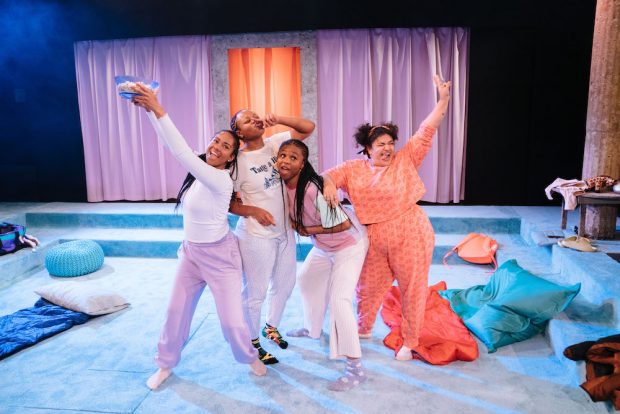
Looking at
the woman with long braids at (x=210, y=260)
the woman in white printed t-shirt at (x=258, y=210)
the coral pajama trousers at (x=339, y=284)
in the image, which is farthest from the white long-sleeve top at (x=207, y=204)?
the coral pajama trousers at (x=339, y=284)

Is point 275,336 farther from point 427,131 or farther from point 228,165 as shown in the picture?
point 427,131

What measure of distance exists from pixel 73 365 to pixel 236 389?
3.60 ft

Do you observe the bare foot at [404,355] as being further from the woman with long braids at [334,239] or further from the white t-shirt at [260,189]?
the white t-shirt at [260,189]

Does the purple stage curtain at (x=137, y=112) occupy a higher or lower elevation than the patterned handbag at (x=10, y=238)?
higher

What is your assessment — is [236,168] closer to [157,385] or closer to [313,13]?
[157,385]

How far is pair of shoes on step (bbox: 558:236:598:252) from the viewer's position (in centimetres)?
418

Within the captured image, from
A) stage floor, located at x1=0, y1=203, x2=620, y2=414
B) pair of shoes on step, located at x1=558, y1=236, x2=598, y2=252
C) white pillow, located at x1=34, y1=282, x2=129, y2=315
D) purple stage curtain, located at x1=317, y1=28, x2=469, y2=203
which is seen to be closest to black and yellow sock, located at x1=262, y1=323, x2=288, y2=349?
stage floor, located at x1=0, y1=203, x2=620, y2=414

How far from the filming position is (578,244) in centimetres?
422

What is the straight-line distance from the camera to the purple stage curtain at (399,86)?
20.2 ft

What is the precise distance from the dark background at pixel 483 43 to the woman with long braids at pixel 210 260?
377 centimetres

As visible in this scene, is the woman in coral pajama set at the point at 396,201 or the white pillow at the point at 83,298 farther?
the white pillow at the point at 83,298

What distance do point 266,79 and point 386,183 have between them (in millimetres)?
4233

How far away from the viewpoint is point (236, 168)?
289 cm

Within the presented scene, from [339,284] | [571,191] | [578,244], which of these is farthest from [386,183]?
[571,191]
